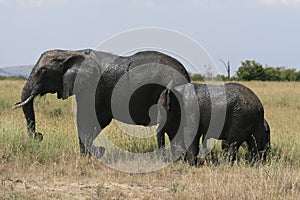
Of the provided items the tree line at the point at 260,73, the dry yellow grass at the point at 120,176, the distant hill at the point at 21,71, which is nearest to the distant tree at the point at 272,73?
the tree line at the point at 260,73

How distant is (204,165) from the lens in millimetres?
8680

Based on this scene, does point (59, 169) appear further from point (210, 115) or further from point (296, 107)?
point (296, 107)

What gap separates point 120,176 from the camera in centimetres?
797

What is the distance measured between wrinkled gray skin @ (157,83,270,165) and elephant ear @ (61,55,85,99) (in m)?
1.53

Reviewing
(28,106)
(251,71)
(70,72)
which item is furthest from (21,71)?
(251,71)

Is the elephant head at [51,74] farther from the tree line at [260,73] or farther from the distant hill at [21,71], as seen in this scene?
the tree line at [260,73]

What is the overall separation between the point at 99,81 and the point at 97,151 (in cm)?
114

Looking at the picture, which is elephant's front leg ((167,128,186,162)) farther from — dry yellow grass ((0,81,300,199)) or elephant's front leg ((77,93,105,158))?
elephant's front leg ((77,93,105,158))

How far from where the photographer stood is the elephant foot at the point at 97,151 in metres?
9.11

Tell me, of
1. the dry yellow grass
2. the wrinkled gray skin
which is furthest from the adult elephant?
the dry yellow grass

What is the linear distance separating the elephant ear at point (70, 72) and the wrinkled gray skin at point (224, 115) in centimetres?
153

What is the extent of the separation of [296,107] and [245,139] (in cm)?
1148

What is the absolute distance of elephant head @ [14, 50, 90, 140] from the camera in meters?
9.56

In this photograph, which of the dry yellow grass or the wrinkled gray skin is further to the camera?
the wrinkled gray skin
